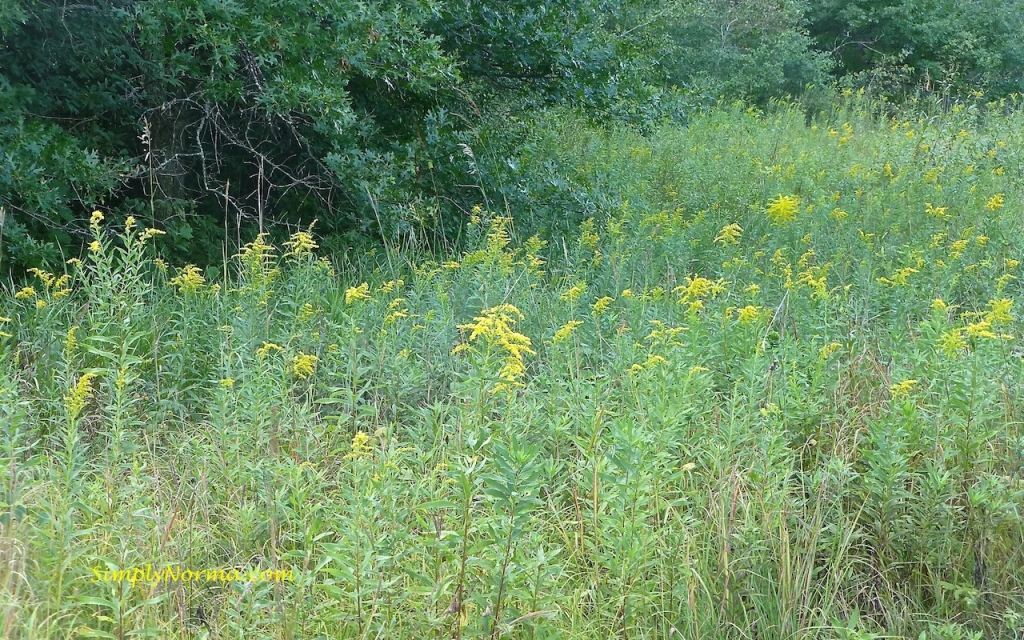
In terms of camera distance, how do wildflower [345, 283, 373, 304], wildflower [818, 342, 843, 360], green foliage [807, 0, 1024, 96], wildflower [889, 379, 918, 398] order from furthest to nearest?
green foliage [807, 0, 1024, 96] < wildflower [345, 283, 373, 304] < wildflower [818, 342, 843, 360] < wildflower [889, 379, 918, 398]

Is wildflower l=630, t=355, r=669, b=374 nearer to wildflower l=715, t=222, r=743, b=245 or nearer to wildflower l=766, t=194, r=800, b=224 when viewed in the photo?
wildflower l=715, t=222, r=743, b=245

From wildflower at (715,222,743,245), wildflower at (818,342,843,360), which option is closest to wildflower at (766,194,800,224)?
wildflower at (715,222,743,245)

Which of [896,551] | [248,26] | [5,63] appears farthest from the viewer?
[5,63]

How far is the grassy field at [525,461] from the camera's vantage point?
105 inches

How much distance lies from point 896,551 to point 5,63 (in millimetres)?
6023

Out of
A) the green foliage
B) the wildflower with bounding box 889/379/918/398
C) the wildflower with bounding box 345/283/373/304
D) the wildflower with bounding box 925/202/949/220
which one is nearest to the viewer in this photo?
the wildflower with bounding box 889/379/918/398

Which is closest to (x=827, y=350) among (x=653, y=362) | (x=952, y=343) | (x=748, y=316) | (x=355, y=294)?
(x=748, y=316)

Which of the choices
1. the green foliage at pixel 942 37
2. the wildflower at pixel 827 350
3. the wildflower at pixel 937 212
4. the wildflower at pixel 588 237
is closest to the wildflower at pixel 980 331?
the wildflower at pixel 827 350

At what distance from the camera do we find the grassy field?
8.73 ft

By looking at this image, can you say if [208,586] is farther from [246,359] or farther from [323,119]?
[323,119]

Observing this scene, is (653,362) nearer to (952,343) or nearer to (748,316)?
(748,316)

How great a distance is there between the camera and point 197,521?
10.7ft

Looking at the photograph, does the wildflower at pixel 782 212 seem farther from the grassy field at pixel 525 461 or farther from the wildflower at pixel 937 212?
the wildflower at pixel 937 212

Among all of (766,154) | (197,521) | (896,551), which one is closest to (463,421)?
(197,521)
